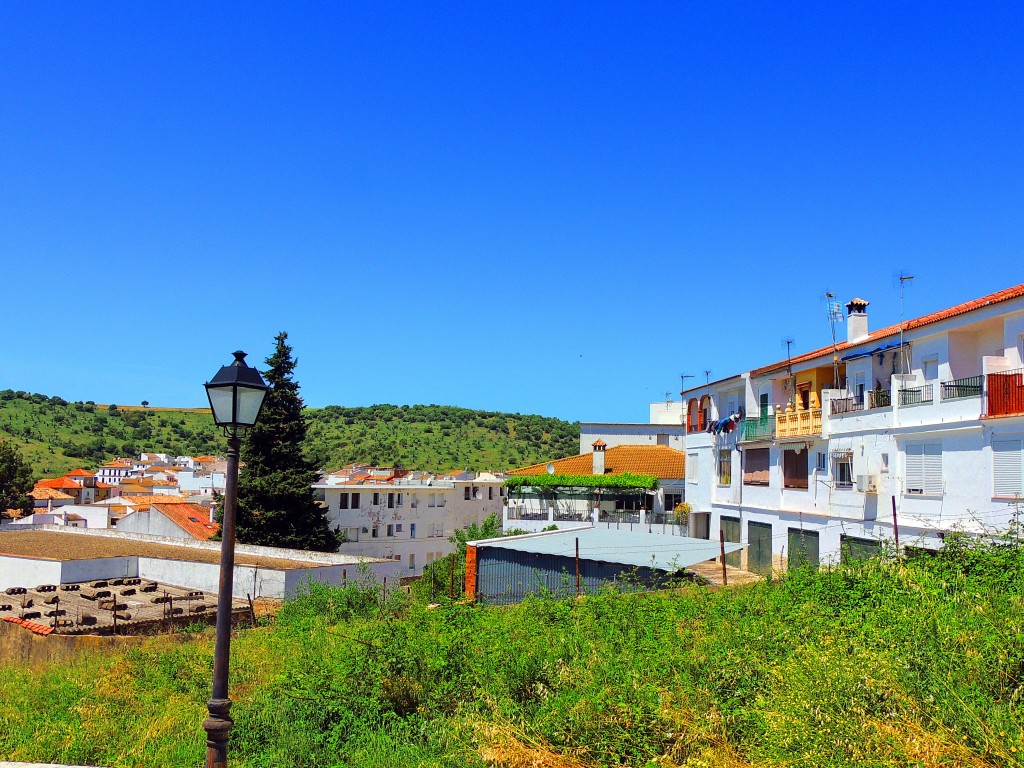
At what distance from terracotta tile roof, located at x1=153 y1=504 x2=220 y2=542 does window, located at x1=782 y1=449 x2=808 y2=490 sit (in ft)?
103

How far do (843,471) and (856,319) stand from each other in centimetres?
798

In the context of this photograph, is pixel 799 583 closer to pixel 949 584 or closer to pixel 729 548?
pixel 949 584

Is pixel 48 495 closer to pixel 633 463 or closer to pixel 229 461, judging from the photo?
pixel 633 463

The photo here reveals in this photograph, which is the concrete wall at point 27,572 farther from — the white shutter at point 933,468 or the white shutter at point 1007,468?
the white shutter at point 1007,468

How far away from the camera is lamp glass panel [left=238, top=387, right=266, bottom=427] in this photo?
26.1 ft

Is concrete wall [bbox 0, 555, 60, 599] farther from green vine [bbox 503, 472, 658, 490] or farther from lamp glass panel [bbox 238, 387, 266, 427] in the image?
lamp glass panel [bbox 238, 387, 266, 427]

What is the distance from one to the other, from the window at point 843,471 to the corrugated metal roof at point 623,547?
380cm

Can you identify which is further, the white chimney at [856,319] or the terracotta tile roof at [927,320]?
the white chimney at [856,319]

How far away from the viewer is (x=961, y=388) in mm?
21953

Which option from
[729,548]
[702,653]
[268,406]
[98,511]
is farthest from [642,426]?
[702,653]

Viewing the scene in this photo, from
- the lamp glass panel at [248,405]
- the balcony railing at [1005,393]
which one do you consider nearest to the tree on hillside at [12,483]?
the balcony railing at [1005,393]

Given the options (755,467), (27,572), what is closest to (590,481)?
(755,467)

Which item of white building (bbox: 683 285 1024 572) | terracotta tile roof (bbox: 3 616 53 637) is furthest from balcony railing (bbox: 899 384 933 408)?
terracotta tile roof (bbox: 3 616 53 637)

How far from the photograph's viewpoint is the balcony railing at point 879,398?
25.4 meters
